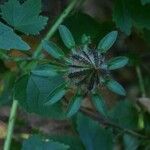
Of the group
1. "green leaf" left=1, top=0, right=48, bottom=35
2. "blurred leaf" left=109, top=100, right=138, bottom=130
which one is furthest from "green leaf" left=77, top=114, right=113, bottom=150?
"green leaf" left=1, top=0, right=48, bottom=35

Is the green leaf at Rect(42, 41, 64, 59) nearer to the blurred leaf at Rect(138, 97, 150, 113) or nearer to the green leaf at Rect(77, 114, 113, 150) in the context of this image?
the green leaf at Rect(77, 114, 113, 150)

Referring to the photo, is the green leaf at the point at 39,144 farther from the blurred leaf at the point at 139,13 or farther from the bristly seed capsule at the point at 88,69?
the blurred leaf at the point at 139,13

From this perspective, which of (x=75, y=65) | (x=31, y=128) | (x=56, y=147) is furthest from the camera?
(x=31, y=128)

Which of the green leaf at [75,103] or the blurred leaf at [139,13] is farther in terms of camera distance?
the blurred leaf at [139,13]

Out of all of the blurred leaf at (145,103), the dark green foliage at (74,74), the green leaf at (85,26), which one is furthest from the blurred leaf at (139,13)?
the blurred leaf at (145,103)

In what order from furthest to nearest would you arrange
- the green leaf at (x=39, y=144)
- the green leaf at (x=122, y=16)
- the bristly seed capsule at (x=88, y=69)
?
the green leaf at (x=122, y=16), the green leaf at (x=39, y=144), the bristly seed capsule at (x=88, y=69)

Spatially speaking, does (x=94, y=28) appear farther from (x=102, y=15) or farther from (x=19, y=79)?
(x=102, y=15)

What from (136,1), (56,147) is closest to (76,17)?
(136,1)

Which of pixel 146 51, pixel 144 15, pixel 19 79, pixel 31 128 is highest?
pixel 144 15

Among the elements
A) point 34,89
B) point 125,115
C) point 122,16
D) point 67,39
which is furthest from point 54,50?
point 125,115
